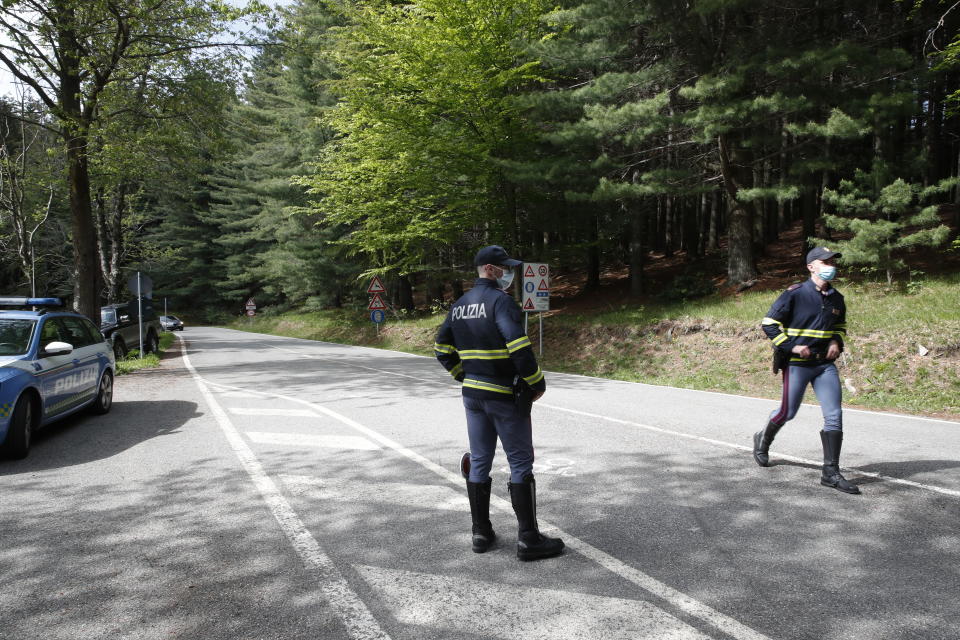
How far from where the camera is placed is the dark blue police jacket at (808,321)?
5441 millimetres

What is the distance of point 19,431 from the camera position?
21.0 feet

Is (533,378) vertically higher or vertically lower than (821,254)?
lower

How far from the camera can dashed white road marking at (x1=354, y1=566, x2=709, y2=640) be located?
297 cm

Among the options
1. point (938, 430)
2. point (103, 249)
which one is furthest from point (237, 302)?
point (938, 430)

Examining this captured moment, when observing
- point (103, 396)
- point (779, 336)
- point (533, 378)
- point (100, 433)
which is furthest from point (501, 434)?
point (103, 396)

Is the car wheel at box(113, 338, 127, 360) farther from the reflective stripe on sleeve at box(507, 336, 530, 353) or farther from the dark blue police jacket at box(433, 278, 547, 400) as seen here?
the reflective stripe on sleeve at box(507, 336, 530, 353)

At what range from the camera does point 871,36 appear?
15.1 metres

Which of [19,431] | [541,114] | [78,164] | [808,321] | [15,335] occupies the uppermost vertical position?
[541,114]

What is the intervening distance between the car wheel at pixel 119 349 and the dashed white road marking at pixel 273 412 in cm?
1229

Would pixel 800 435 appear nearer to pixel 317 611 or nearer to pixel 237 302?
pixel 317 611

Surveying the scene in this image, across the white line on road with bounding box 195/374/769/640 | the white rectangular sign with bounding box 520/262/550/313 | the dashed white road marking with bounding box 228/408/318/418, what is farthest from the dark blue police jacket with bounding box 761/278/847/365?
the white rectangular sign with bounding box 520/262/550/313

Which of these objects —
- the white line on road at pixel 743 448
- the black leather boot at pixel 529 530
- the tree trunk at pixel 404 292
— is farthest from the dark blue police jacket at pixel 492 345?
the tree trunk at pixel 404 292

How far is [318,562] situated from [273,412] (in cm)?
595

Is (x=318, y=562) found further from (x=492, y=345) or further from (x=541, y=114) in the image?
(x=541, y=114)
